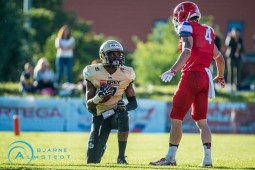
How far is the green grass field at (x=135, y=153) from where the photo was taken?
12.1 metres

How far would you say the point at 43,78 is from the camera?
87.6 feet

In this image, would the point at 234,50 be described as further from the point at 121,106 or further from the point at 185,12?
the point at 121,106

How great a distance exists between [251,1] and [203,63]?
5097 cm

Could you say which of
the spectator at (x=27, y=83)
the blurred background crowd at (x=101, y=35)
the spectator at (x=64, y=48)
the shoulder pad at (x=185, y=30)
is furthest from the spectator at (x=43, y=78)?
the shoulder pad at (x=185, y=30)

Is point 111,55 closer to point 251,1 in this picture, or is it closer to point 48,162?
point 48,162

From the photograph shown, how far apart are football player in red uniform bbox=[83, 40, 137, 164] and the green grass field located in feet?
1.49

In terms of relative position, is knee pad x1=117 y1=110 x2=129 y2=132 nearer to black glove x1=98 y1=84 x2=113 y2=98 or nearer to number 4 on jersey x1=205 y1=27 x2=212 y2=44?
black glove x1=98 y1=84 x2=113 y2=98

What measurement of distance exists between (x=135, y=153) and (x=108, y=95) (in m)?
3.90

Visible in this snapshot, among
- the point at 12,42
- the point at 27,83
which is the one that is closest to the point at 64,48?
the point at 27,83

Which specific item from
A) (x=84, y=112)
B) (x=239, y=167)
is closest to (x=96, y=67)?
(x=239, y=167)

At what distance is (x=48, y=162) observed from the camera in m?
12.9

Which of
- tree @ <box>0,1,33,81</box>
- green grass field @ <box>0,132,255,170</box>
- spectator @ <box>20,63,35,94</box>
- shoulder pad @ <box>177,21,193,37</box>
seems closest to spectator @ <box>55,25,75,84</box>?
spectator @ <box>20,63,35,94</box>

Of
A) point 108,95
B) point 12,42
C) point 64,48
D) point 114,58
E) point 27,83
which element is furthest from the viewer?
point 12,42

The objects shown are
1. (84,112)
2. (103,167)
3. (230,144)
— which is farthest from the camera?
(84,112)
